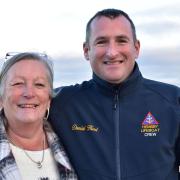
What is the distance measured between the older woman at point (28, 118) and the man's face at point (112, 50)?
724mm

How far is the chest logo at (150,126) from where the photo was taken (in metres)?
5.25

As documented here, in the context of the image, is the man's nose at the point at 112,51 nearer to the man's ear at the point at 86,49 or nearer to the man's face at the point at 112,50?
the man's face at the point at 112,50

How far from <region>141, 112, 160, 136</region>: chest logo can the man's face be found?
55 cm

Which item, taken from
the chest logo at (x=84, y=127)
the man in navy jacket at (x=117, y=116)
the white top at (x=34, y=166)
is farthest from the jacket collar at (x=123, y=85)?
the white top at (x=34, y=166)

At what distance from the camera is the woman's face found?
4.85 metres

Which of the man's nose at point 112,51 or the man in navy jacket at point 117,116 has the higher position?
the man's nose at point 112,51

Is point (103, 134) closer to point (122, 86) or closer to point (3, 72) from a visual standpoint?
point (122, 86)

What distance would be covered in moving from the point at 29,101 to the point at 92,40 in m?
1.25

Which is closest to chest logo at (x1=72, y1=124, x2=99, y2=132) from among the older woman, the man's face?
the older woman

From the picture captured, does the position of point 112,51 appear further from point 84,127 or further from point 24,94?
point 24,94

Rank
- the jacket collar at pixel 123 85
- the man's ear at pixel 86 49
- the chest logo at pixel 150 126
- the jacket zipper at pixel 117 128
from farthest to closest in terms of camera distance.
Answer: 1. the man's ear at pixel 86 49
2. the jacket collar at pixel 123 85
3. the chest logo at pixel 150 126
4. the jacket zipper at pixel 117 128

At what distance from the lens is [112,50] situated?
544cm

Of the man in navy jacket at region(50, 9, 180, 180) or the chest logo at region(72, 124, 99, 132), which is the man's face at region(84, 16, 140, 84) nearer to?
the man in navy jacket at region(50, 9, 180, 180)

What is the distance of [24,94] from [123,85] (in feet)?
3.97
